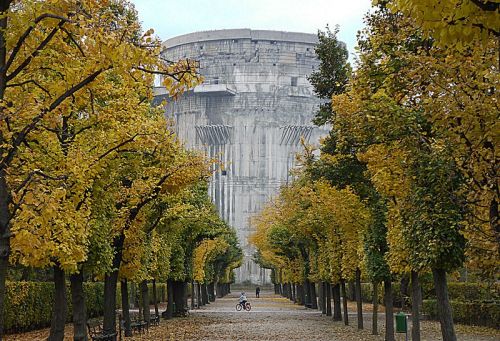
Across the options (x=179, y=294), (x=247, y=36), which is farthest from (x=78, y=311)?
(x=247, y=36)

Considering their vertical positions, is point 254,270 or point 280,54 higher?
point 280,54

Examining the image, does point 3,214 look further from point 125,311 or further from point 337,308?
point 337,308

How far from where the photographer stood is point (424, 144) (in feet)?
43.1

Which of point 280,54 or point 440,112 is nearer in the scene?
point 440,112

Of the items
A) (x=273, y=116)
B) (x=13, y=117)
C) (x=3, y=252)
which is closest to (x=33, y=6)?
(x=13, y=117)

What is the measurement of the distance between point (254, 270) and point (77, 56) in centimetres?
10638

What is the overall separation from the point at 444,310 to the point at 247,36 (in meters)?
93.7

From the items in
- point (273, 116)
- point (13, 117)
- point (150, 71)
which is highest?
point (273, 116)

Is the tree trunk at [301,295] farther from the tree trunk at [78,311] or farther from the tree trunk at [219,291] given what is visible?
the tree trunk at [78,311]

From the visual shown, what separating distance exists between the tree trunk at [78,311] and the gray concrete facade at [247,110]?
80839mm

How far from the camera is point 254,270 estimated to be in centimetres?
11494

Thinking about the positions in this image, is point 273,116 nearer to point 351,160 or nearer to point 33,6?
point 351,160

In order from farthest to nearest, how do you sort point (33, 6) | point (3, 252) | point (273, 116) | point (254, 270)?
point (254, 270) → point (273, 116) → point (33, 6) → point (3, 252)

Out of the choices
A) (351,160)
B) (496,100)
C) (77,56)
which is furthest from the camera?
(351,160)
